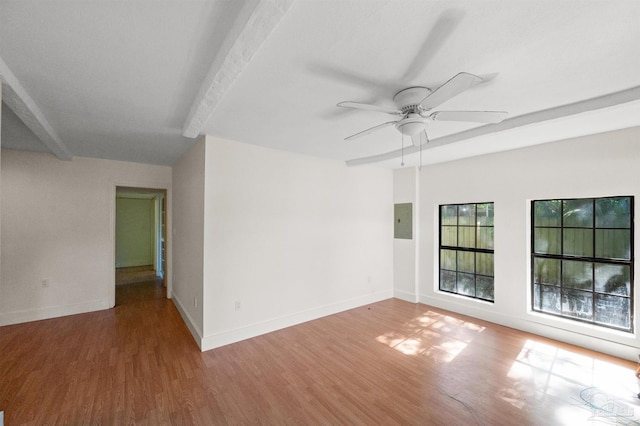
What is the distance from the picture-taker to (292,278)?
378 centimetres

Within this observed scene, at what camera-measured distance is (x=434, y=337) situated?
132 inches

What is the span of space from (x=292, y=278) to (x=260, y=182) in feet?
4.70

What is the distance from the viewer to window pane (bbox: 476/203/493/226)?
161 inches

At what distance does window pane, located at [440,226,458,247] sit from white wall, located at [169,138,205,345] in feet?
12.9

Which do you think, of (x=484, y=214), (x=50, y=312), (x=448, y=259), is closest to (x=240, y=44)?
(x=484, y=214)

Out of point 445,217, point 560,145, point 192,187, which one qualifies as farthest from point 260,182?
point 560,145

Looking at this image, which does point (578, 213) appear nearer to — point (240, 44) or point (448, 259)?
point (448, 259)

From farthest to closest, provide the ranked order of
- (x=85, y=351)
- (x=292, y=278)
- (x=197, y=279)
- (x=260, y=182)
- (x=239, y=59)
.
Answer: (x=292, y=278) < (x=260, y=182) < (x=197, y=279) < (x=85, y=351) < (x=239, y=59)

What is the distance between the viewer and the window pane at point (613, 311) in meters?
2.97

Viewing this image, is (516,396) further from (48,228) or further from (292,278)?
(48,228)

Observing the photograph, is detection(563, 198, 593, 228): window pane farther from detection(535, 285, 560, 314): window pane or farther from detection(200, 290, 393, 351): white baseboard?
detection(200, 290, 393, 351): white baseboard

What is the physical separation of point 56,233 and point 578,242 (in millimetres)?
7280

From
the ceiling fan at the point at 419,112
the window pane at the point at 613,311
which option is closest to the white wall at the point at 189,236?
the ceiling fan at the point at 419,112

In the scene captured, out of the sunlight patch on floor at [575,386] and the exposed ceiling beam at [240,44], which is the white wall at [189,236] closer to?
the exposed ceiling beam at [240,44]
